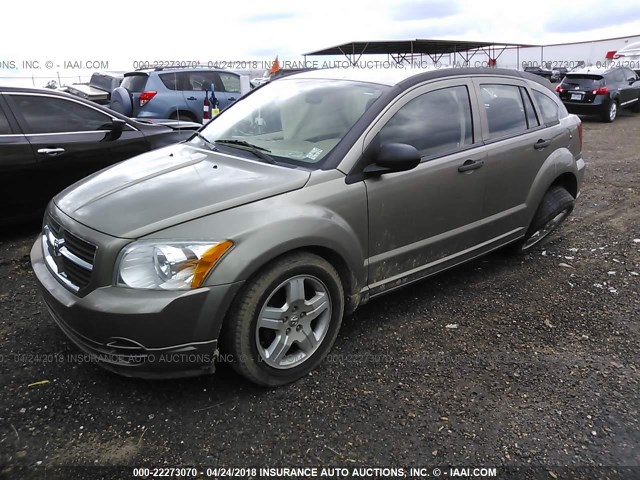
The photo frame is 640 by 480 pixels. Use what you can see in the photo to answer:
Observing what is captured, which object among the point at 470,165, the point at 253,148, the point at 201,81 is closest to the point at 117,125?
the point at 253,148

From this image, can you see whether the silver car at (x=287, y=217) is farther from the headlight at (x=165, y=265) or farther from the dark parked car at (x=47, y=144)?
the dark parked car at (x=47, y=144)

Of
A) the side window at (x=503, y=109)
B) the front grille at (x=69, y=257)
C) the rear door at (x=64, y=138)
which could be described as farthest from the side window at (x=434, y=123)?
the rear door at (x=64, y=138)

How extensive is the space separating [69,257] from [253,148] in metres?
1.29

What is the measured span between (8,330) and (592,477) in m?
A: 3.45

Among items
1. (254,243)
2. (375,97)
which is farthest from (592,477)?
(375,97)

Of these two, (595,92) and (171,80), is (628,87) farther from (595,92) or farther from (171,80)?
(171,80)

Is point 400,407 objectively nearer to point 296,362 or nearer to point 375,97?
point 296,362

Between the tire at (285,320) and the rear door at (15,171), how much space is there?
3477 mm

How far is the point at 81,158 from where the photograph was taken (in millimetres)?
5293

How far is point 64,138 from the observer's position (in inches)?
205

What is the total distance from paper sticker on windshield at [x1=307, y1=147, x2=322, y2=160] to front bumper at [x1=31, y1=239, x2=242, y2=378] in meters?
0.97

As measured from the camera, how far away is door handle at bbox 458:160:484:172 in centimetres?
354

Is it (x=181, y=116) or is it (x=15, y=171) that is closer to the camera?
(x=15, y=171)

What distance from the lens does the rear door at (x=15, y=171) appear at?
485 cm
